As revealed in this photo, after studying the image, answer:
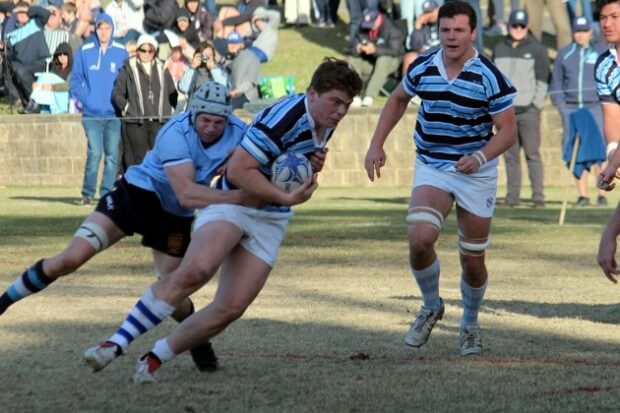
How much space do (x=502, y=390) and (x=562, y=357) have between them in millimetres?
1186

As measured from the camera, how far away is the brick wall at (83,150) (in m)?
26.1

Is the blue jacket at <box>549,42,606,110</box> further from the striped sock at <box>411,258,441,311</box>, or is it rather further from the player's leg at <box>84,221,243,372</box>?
the player's leg at <box>84,221,243,372</box>

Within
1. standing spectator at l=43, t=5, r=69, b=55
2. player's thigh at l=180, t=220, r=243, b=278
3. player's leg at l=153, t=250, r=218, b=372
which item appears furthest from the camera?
standing spectator at l=43, t=5, r=69, b=55

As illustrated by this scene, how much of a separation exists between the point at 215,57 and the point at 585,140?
687 cm

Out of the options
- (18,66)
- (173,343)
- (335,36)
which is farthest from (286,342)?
(335,36)

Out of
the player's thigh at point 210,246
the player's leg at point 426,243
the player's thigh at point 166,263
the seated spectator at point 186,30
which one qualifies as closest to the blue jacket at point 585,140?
the seated spectator at point 186,30

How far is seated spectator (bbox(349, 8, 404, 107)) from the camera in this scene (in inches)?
1073

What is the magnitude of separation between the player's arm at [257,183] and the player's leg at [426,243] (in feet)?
4.59

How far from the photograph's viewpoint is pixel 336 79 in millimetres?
7723

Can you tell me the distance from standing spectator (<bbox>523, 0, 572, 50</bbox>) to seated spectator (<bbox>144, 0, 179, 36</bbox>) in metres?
6.44

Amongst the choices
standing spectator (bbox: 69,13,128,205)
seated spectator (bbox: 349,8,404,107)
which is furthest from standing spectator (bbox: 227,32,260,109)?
standing spectator (bbox: 69,13,128,205)

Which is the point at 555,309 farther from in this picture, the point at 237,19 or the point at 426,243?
the point at 237,19

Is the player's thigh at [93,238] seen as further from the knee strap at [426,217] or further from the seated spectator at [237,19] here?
the seated spectator at [237,19]

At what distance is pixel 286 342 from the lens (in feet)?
30.9
